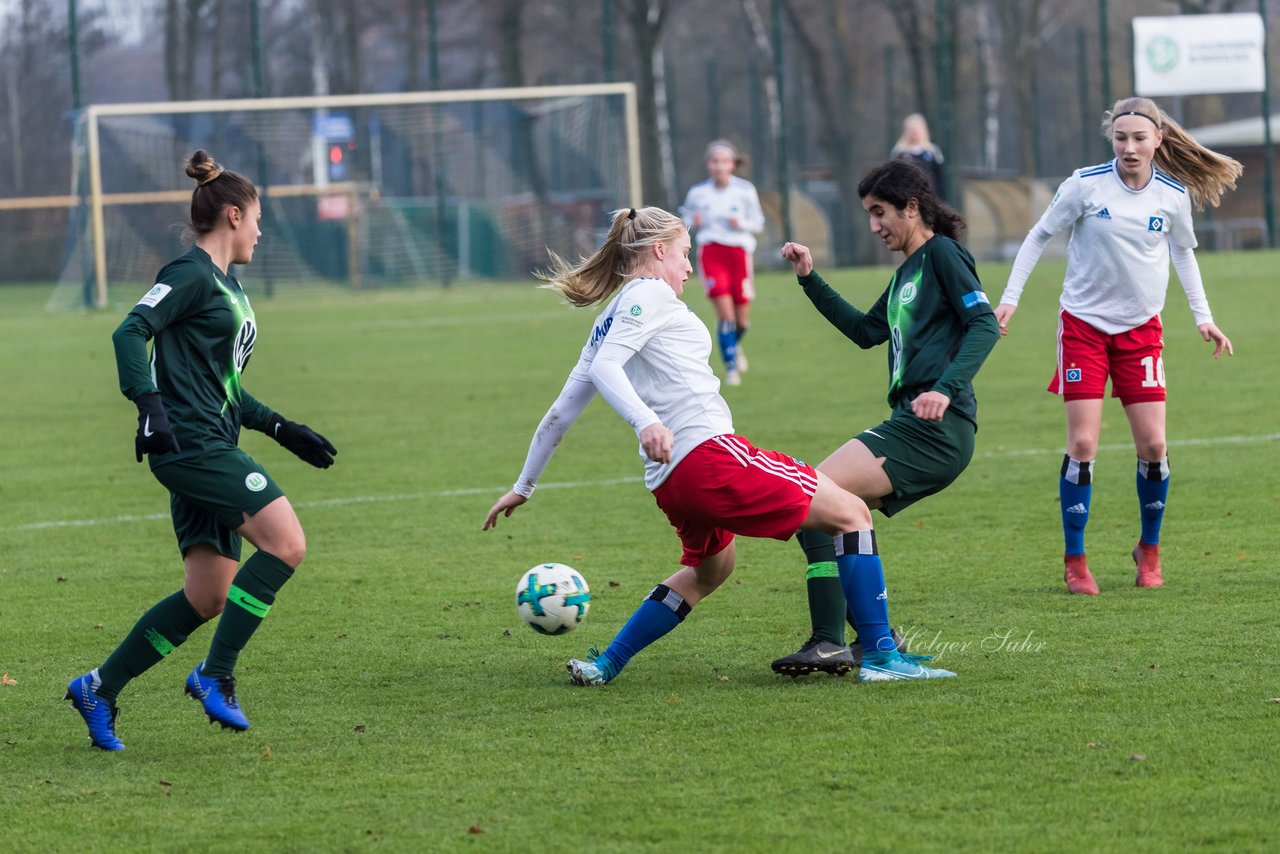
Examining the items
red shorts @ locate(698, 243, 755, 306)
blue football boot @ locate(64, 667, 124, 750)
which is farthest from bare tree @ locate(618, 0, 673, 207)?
blue football boot @ locate(64, 667, 124, 750)

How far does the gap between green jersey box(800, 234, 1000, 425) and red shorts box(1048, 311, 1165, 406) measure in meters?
1.30

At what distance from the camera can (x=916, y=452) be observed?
5.65 meters

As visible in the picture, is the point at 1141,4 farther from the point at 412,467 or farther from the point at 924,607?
the point at 924,607

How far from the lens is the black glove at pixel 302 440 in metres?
5.12

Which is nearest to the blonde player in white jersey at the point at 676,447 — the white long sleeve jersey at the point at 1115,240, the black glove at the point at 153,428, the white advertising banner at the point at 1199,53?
the black glove at the point at 153,428

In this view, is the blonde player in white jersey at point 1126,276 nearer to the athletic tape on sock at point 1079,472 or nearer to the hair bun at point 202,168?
the athletic tape on sock at point 1079,472

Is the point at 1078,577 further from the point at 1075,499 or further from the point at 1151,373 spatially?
the point at 1151,373

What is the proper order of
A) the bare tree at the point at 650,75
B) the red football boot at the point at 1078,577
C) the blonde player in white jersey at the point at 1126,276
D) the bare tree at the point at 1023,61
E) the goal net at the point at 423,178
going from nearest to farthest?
the red football boot at the point at 1078,577 → the blonde player in white jersey at the point at 1126,276 → the goal net at the point at 423,178 → the bare tree at the point at 650,75 → the bare tree at the point at 1023,61

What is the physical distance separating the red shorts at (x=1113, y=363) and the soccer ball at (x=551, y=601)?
234 centimetres

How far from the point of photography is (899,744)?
15.1 feet

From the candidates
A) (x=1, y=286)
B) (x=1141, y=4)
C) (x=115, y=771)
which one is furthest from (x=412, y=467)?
(x=1141, y=4)

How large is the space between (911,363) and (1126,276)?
1.65 metres

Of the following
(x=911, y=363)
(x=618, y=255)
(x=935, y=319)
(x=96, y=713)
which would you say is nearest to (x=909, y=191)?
(x=935, y=319)

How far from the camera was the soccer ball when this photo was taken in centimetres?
570
